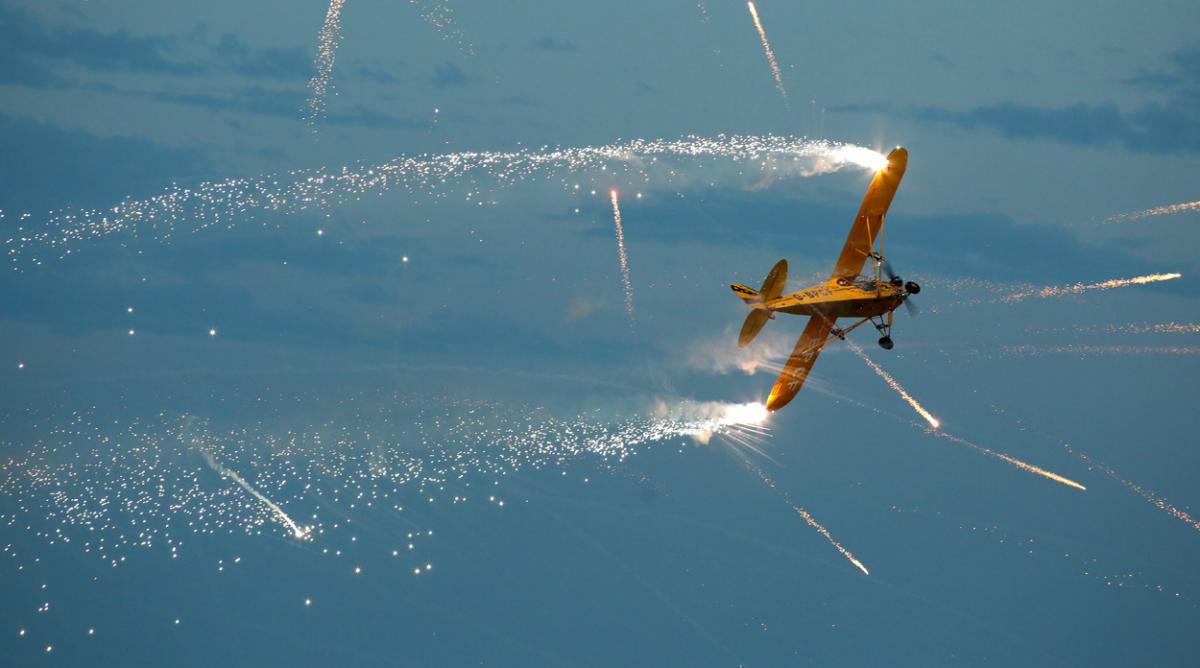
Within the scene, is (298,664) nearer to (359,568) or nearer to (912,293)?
(359,568)

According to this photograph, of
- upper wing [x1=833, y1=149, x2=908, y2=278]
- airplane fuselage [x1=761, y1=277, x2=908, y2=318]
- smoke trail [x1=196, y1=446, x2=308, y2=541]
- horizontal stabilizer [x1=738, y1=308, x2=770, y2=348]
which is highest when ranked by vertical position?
upper wing [x1=833, y1=149, x2=908, y2=278]

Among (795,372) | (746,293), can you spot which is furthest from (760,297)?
(795,372)

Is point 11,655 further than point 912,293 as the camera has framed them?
Yes

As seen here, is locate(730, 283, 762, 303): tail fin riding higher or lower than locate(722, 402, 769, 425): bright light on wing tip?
higher

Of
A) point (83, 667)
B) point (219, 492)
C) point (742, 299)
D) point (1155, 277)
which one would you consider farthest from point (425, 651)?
point (1155, 277)

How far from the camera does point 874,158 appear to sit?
258 ft

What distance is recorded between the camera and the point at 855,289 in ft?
242

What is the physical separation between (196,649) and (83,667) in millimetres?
11005

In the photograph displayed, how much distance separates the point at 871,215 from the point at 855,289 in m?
7.63

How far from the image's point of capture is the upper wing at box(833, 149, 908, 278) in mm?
79000

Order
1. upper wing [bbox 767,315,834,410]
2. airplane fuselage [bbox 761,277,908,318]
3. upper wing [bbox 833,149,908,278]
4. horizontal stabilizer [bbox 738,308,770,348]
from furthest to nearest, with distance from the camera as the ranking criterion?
upper wing [bbox 767,315,834,410], upper wing [bbox 833,149,908,278], horizontal stabilizer [bbox 738,308,770,348], airplane fuselage [bbox 761,277,908,318]

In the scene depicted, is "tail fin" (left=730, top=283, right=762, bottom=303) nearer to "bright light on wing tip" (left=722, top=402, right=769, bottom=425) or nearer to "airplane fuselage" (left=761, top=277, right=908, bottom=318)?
"airplane fuselage" (left=761, top=277, right=908, bottom=318)

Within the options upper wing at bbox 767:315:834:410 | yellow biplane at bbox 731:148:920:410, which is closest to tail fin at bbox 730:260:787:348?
yellow biplane at bbox 731:148:920:410

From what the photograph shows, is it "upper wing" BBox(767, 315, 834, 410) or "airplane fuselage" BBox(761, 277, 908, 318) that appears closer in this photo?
"airplane fuselage" BBox(761, 277, 908, 318)
